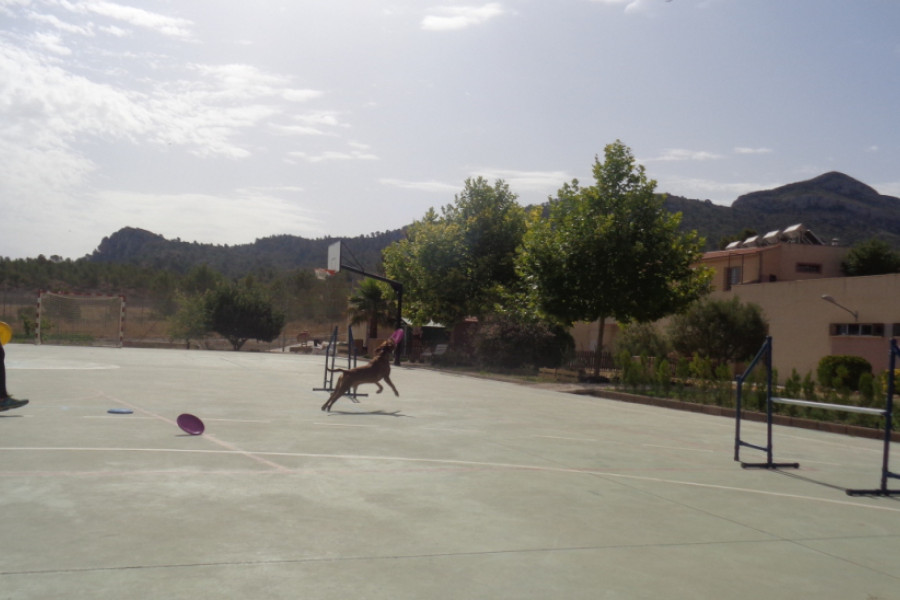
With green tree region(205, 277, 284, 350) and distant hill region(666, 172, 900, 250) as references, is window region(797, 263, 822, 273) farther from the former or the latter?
green tree region(205, 277, 284, 350)

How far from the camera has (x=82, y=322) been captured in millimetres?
56375

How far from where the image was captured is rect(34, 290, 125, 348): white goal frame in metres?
47.9

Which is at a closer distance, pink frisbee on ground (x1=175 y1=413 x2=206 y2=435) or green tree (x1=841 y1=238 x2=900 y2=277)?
pink frisbee on ground (x1=175 y1=413 x2=206 y2=435)

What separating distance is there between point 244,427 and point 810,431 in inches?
449

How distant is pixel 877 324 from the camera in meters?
32.9

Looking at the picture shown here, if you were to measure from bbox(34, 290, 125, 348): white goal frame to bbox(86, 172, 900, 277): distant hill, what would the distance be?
3364 centimetres

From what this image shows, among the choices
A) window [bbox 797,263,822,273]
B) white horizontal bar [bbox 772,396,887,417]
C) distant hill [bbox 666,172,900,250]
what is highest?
distant hill [bbox 666,172,900,250]

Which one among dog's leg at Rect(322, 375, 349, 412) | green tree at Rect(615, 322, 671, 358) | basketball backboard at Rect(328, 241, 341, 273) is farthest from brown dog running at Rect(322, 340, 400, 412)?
basketball backboard at Rect(328, 241, 341, 273)

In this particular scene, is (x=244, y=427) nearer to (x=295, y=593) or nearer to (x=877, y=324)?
(x=295, y=593)

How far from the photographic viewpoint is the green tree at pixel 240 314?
6688 cm

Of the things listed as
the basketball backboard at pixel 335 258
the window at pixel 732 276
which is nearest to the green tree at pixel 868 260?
the window at pixel 732 276

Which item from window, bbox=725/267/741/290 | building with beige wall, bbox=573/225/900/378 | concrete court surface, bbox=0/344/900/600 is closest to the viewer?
concrete court surface, bbox=0/344/900/600

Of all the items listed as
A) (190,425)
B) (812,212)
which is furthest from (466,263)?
(812,212)

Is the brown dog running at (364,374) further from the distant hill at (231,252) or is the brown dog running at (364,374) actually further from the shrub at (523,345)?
the distant hill at (231,252)
